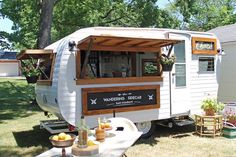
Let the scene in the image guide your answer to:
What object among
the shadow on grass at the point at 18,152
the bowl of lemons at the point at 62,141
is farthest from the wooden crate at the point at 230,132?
the bowl of lemons at the point at 62,141

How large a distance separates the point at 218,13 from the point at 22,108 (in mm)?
30013

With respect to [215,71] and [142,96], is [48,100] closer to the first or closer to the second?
[142,96]

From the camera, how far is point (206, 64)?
34.2 feet

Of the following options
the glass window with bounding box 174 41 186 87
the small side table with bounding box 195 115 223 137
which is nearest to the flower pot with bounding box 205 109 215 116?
the small side table with bounding box 195 115 223 137

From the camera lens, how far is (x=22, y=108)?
15625 millimetres

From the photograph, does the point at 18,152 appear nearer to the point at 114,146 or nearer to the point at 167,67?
the point at 114,146

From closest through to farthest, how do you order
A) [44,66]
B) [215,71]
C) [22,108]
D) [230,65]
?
[44,66], [215,71], [230,65], [22,108]

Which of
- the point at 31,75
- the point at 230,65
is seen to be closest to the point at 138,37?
the point at 31,75

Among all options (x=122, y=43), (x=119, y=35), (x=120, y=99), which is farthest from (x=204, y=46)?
(x=120, y=99)

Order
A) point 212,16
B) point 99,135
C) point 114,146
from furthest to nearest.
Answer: point 212,16 < point 99,135 < point 114,146

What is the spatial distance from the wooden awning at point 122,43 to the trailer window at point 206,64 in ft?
5.54

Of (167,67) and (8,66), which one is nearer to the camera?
(167,67)

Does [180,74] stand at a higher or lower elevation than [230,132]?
higher

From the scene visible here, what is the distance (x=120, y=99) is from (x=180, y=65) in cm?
225
